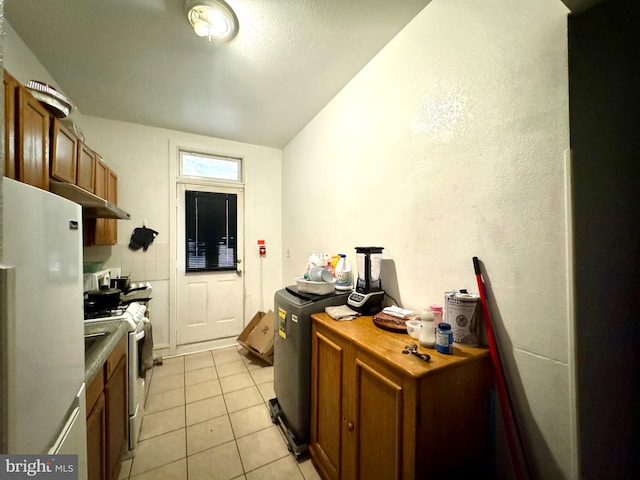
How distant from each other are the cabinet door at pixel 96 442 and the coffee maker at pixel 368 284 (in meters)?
1.37

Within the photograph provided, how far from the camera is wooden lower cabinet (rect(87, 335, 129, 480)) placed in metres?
1.00

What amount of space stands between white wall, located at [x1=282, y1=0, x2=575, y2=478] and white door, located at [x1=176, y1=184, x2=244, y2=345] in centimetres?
215

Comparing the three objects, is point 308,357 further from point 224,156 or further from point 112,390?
point 224,156

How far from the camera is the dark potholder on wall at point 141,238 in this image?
9.10 ft

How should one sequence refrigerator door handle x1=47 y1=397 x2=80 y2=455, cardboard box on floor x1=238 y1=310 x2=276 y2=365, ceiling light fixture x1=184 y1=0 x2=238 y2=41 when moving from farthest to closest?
1. cardboard box on floor x1=238 y1=310 x2=276 y2=365
2. ceiling light fixture x1=184 y1=0 x2=238 y2=41
3. refrigerator door handle x1=47 y1=397 x2=80 y2=455

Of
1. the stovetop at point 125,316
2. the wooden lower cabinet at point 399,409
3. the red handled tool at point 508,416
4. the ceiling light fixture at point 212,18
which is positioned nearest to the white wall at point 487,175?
the red handled tool at point 508,416

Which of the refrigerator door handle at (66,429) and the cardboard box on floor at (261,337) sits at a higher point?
the refrigerator door handle at (66,429)

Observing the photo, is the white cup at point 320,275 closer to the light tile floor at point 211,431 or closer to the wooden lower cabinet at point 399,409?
the wooden lower cabinet at point 399,409

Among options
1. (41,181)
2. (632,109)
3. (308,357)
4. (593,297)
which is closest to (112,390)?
(308,357)

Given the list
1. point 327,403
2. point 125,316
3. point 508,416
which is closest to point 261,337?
point 125,316

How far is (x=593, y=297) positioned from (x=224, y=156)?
3.65 meters

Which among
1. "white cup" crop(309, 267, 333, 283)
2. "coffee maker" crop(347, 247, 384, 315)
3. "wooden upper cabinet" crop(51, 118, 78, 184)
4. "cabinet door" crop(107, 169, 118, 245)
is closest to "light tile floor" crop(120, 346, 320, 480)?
"coffee maker" crop(347, 247, 384, 315)

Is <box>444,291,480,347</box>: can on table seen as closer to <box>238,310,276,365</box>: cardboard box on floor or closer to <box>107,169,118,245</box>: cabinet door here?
<box>238,310,276,365</box>: cardboard box on floor

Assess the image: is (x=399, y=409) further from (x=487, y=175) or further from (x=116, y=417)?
(x=116, y=417)
